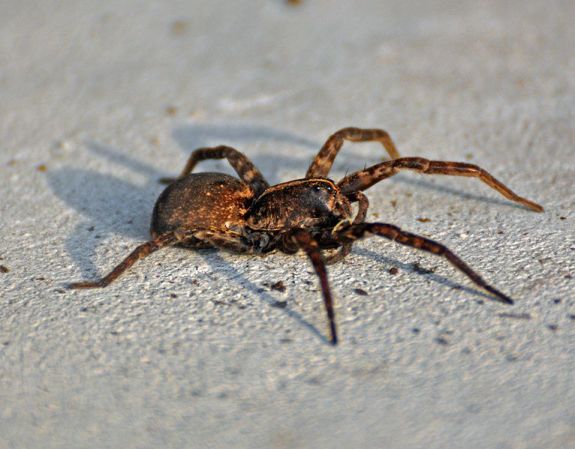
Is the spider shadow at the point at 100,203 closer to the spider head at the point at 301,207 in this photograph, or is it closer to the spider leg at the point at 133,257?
the spider leg at the point at 133,257

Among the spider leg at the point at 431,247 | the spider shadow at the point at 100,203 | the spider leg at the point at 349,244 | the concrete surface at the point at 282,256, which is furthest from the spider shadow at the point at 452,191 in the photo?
the spider shadow at the point at 100,203

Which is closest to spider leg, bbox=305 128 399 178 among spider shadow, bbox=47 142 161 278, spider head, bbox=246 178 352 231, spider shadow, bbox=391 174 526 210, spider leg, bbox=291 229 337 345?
spider head, bbox=246 178 352 231

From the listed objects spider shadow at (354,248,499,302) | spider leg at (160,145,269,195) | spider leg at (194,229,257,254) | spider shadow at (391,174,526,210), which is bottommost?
spider shadow at (354,248,499,302)

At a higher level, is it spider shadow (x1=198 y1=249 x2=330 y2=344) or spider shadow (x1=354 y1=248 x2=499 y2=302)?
spider shadow (x1=354 y1=248 x2=499 y2=302)

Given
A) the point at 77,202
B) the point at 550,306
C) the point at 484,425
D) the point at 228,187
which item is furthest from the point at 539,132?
the point at 77,202

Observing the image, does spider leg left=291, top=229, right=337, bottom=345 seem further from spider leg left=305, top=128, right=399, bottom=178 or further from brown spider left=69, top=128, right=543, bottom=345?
spider leg left=305, top=128, right=399, bottom=178
